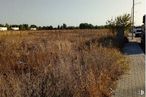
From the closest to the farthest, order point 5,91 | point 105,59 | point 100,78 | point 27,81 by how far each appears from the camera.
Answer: point 5,91, point 27,81, point 100,78, point 105,59

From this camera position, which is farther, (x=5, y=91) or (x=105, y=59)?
(x=105, y=59)

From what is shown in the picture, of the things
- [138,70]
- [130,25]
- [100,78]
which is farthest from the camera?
[130,25]

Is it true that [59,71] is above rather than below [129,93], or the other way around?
above

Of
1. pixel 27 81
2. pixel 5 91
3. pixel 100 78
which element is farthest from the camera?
pixel 100 78

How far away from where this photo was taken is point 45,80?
7.91 metres

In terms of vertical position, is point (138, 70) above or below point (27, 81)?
below

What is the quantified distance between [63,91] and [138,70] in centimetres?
→ 786

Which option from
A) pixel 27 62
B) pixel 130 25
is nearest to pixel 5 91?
pixel 27 62

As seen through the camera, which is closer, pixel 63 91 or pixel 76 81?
pixel 63 91

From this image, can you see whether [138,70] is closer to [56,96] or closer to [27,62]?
[27,62]

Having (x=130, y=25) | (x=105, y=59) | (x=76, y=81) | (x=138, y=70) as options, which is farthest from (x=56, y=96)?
(x=130, y=25)

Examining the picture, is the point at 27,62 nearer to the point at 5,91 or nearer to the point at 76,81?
the point at 76,81

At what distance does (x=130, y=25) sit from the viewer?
52875mm

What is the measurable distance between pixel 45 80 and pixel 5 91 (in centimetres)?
103
